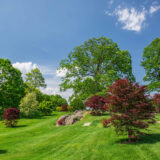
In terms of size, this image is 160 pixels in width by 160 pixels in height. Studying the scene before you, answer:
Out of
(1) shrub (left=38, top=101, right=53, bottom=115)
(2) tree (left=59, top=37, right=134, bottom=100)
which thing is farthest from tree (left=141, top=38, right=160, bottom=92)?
(1) shrub (left=38, top=101, right=53, bottom=115)

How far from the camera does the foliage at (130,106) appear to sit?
826 cm

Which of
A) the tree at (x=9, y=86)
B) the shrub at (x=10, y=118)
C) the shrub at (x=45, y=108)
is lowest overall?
the shrub at (x=10, y=118)

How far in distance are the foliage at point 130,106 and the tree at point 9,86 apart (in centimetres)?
2720

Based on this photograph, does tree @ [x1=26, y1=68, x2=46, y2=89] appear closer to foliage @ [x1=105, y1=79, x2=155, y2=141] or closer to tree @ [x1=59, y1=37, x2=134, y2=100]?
tree @ [x1=59, y1=37, x2=134, y2=100]

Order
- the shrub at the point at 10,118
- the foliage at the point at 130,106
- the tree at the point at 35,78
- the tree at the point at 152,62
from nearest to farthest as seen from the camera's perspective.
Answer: the foliage at the point at 130,106 < the shrub at the point at 10,118 < the tree at the point at 152,62 < the tree at the point at 35,78

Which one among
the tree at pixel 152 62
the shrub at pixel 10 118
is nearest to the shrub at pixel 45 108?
the shrub at pixel 10 118

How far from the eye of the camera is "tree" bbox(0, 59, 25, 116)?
3092 centimetres

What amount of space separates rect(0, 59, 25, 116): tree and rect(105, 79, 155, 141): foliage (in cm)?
2720

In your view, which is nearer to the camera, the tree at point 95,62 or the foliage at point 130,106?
the foliage at point 130,106

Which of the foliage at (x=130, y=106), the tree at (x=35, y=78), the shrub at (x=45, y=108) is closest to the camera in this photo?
the foliage at (x=130, y=106)

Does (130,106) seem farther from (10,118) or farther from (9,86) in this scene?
(9,86)

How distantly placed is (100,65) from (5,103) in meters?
20.4

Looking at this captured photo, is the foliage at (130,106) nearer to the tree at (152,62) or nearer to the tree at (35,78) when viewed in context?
the tree at (152,62)

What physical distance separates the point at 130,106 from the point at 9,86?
2800 centimetres
